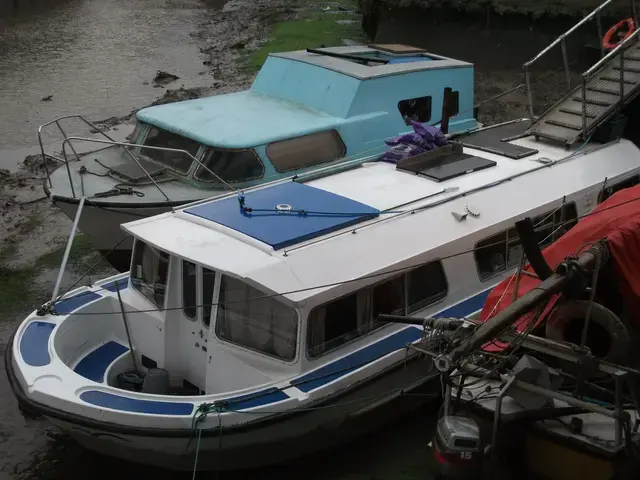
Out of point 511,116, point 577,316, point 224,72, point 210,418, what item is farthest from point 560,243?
point 224,72

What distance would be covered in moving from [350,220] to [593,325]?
235cm

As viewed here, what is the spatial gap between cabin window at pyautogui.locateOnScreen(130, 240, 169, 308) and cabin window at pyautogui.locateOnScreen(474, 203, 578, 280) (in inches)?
118

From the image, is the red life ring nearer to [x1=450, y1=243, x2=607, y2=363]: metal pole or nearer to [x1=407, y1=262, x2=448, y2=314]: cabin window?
[x1=407, y1=262, x2=448, y2=314]: cabin window

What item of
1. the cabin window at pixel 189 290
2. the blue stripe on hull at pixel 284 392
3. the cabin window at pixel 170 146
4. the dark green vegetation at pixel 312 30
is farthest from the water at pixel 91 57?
the blue stripe on hull at pixel 284 392

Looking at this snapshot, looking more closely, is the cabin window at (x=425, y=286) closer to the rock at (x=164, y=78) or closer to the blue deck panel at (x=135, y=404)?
the blue deck panel at (x=135, y=404)

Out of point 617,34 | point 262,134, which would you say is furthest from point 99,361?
point 617,34

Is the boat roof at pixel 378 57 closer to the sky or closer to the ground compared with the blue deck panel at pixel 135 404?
closer to the sky

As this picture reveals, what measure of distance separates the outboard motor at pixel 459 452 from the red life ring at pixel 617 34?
7.56m

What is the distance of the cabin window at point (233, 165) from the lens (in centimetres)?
966

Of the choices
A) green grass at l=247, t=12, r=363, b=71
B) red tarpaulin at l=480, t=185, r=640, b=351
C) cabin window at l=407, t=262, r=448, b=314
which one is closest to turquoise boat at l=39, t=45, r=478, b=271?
cabin window at l=407, t=262, r=448, b=314

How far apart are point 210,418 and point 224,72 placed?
15.8 metres

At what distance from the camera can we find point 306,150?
1009cm

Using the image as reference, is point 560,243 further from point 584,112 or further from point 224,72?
point 224,72

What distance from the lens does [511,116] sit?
16.5 meters
